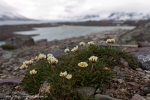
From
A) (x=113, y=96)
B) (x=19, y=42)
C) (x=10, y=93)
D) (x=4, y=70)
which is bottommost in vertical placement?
(x=19, y=42)

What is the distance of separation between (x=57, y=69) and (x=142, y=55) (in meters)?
2.69

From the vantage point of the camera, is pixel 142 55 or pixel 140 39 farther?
pixel 140 39

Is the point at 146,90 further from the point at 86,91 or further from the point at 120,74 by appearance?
the point at 86,91

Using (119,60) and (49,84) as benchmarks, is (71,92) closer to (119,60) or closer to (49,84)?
(49,84)

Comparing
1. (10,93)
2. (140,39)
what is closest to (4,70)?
(10,93)

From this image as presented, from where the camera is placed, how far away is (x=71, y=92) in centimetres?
423

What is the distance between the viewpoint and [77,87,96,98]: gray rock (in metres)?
4.39

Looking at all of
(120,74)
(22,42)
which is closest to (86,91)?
(120,74)

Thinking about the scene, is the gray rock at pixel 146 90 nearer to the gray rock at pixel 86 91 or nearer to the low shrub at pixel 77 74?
the low shrub at pixel 77 74

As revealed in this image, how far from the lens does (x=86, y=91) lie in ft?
14.7

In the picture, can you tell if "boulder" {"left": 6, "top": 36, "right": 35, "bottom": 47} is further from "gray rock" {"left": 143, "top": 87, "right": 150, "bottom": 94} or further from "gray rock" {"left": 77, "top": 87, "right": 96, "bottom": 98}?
"gray rock" {"left": 143, "top": 87, "right": 150, "bottom": 94}

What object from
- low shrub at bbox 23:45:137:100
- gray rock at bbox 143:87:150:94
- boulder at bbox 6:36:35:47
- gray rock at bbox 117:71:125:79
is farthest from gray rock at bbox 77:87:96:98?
boulder at bbox 6:36:35:47

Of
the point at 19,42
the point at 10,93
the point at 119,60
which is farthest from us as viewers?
the point at 19,42

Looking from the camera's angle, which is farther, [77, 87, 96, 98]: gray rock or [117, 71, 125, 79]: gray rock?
[117, 71, 125, 79]: gray rock
